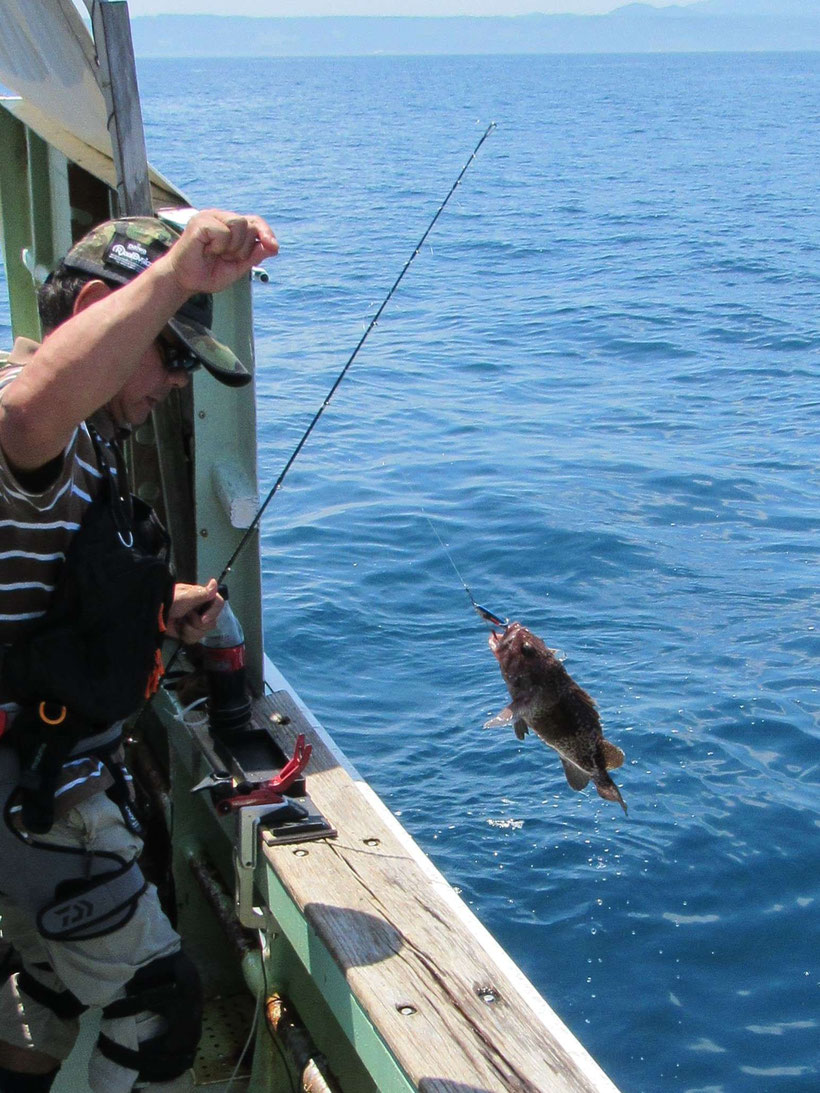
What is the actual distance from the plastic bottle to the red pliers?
33 cm

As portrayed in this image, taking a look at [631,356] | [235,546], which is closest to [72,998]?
[235,546]

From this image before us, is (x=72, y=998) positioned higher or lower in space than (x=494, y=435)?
higher

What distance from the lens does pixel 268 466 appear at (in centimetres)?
1134

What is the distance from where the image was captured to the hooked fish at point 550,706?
10.7ft

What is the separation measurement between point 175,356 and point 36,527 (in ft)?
1.52

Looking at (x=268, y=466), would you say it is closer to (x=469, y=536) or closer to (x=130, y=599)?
(x=469, y=536)

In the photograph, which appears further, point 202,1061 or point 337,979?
point 202,1061


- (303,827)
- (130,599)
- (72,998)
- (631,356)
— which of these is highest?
(130,599)

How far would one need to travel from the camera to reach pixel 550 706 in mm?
3297

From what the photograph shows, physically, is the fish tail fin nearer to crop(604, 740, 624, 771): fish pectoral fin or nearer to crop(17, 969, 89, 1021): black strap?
crop(604, 740, 624, 771): fish pectoral fin

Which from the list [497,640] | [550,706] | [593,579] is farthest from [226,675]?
[593,579]

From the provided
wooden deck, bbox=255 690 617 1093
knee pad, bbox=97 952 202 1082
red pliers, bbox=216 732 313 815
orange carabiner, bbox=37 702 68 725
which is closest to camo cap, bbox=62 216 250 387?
orange carabiner, bbox=37 702 68 725

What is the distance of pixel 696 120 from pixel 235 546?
55100mm

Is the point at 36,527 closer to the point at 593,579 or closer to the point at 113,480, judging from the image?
the point at 113,480
